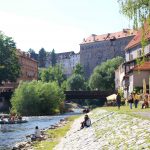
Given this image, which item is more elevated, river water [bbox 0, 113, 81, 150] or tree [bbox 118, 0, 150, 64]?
tree [bbox 118, 0, 150, 64]

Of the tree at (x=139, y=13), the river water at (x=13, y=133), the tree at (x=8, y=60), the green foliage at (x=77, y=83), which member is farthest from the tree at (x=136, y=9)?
the green foliage at (x=77, y=83)

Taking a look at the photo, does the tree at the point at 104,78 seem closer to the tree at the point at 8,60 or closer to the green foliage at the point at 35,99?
the tree at the point at 8,60

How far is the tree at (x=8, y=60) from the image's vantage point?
123344mm

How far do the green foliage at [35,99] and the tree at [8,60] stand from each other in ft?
59.2

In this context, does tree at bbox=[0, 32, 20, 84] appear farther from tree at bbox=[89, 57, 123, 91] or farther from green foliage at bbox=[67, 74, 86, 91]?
green foliage at bbox=[67, 74, 86, 91]

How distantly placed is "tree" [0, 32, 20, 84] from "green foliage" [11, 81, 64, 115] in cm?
1805

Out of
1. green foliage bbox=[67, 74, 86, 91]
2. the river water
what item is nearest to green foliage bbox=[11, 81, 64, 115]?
the river water

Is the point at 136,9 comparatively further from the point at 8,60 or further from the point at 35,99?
the point at 8,60

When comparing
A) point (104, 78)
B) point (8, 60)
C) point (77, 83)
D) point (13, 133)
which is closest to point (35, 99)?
point (8, 60)

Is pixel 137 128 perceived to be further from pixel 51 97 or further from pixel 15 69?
pixel 15 69

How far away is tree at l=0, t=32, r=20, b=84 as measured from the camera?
12334cm

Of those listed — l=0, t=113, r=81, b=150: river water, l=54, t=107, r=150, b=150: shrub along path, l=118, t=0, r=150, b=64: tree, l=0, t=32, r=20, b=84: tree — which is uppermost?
l=0, t=32, r=20, b=84: tree

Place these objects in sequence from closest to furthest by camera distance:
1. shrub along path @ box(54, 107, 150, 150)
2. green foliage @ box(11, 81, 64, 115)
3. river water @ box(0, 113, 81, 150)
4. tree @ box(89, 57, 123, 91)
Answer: shrub along path @ box(54, 107, 150, 150)
river water @ box(0, 113, 81, 150)
green foliage @ box(11, 81, 64, 115)
tree @ box(89, 57, 123, 91)

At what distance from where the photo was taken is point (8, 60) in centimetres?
12575
